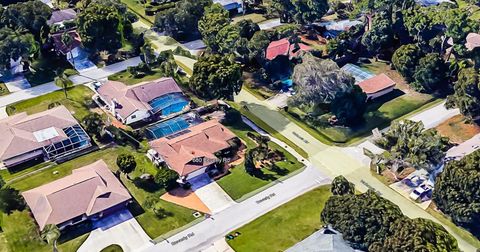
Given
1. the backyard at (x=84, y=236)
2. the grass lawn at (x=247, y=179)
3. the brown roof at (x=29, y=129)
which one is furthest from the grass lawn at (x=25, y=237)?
the grass lawn at (x=247, y=179)

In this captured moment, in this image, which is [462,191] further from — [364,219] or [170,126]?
[170,126]

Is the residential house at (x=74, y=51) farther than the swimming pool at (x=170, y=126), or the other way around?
the residential house at (x=74, y=51)

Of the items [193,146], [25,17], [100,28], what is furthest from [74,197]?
[25,17]

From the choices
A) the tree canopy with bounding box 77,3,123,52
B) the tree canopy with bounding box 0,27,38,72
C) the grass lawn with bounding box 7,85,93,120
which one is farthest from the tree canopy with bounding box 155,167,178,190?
the tree canopy with bounding box 0,27,38,72

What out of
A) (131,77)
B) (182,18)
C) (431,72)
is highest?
(182,18)

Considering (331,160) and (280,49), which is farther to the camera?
(280,49)

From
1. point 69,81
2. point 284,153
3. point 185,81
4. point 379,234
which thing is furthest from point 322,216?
point 69,81

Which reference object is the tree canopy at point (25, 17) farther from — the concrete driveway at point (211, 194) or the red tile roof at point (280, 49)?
the concrete driveway at point (211, 194)

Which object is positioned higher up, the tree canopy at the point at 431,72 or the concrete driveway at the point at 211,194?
the tree canopy at the point at 431,72
